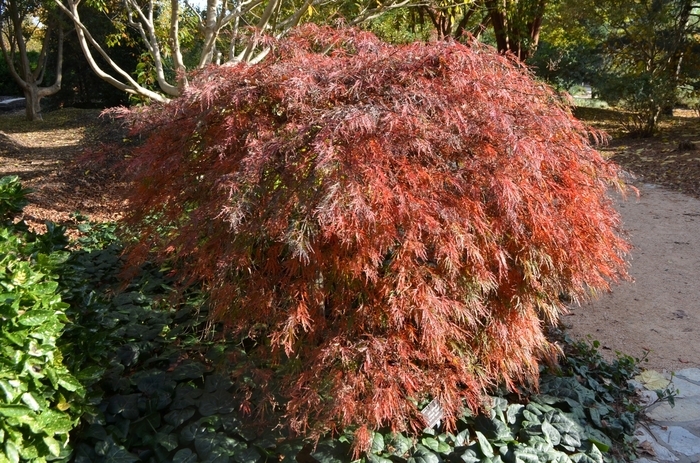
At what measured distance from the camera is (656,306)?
4695mm

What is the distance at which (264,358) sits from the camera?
2.39 metres

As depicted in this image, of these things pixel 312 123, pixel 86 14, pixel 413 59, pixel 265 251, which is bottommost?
pixel 265 251

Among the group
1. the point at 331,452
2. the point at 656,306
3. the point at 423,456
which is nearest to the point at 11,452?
the point at 331,452

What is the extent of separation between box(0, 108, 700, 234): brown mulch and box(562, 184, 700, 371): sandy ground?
1471mm

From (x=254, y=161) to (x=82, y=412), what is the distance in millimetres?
1350

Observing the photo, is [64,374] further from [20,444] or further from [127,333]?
[127,333]

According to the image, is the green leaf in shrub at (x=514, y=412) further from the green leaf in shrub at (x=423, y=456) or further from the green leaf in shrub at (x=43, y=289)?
the green leaf in shrub at (x=43, y=289)

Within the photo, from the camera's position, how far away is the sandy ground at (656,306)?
402 cm

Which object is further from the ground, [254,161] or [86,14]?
[86,14]

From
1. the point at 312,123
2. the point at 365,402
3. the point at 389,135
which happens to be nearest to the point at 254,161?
the point at 312,123

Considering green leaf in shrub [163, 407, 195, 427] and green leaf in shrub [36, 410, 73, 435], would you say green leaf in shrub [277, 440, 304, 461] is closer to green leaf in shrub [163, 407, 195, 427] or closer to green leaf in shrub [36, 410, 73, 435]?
green leaf in shrub [163, 407, 195, 427]

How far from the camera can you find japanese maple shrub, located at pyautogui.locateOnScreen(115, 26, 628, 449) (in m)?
2.08

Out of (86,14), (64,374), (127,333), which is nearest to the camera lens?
(64,374)

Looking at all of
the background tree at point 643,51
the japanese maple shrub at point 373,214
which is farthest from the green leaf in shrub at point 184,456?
the background tree at point 643,51
